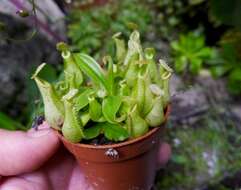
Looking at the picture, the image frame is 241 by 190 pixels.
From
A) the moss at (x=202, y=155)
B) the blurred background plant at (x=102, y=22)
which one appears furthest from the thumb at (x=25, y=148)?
the blurred background plant at (x=102, y=22)

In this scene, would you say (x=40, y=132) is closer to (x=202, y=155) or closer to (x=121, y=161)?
(x=121, y=161)

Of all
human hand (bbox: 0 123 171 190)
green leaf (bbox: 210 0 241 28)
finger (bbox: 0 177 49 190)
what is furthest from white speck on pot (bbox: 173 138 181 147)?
finger (bbox: 0 177 49 190)

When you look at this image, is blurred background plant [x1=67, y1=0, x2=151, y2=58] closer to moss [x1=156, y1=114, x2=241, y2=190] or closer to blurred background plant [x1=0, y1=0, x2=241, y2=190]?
blurred background plant [x1=0, y1=0, x2=241, y2=190]

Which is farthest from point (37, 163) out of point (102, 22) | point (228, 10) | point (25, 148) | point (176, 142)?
point (102, 22)

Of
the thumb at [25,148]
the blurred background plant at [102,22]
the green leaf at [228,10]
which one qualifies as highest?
the thumb at [25,148]

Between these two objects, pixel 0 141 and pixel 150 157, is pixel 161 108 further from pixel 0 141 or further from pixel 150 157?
pixel 0 141

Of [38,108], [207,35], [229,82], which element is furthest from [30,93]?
[207,35]

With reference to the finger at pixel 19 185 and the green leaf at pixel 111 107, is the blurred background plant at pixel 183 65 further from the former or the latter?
the green leaf at pixel 111 107
